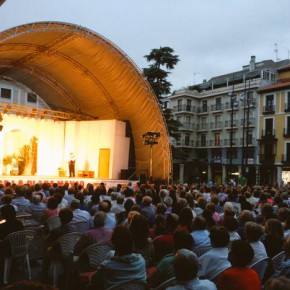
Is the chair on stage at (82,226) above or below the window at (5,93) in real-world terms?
below

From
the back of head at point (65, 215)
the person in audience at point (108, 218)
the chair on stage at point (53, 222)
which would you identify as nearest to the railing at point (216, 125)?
the person in audience at point (108, 218)

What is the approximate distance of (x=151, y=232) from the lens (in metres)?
5.56

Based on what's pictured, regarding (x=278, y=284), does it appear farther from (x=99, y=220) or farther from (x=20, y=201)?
(x=20, y=201)

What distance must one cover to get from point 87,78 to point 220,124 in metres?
25.8

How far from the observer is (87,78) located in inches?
848

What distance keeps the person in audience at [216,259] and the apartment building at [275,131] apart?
32908mm

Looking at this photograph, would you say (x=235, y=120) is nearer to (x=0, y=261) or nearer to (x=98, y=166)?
(x=98, y=166)

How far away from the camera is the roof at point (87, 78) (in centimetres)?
1830

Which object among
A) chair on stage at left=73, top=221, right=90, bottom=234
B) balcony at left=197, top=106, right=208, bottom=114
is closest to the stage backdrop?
chair on stage at left=73, top=221, right=90, bottom=234

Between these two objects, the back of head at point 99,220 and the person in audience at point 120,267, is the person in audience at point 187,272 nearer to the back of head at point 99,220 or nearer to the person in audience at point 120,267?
the person in audience at point 120,267

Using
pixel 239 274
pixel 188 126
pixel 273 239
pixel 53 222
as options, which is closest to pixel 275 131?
pixel 188 126

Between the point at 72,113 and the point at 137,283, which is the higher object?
the point at 72,113

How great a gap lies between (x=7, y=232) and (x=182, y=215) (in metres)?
2.52

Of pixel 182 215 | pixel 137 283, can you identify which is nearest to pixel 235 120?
pixel 182 215
